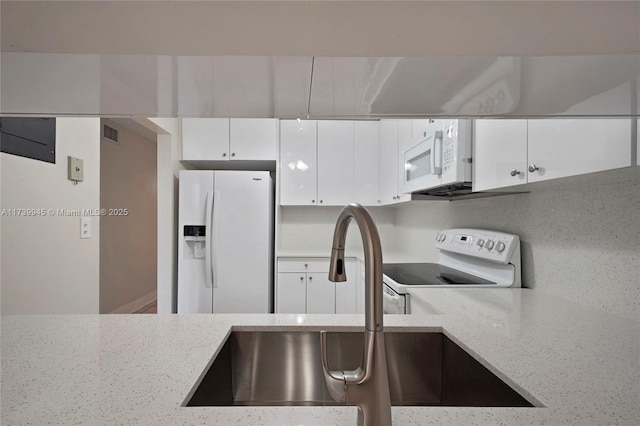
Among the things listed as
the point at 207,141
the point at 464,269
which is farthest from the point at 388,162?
the point at 207,141

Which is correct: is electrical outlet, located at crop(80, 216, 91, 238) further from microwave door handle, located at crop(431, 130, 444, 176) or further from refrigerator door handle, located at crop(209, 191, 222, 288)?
microwave door handle, located at crop(431, 130, 444, 176)

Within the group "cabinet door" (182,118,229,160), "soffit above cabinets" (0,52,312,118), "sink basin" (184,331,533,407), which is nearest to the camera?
"soffit above cabinets" (0,52,312,118)

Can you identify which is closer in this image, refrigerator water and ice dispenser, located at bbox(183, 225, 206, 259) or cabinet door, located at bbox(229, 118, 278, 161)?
refrigerator water and ice dispenser, located at bbox(183, 225, 206, 259)

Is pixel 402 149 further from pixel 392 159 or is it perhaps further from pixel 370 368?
pixel 370 368

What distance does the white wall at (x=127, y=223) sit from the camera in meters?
3.55

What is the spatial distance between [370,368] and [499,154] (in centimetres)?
118

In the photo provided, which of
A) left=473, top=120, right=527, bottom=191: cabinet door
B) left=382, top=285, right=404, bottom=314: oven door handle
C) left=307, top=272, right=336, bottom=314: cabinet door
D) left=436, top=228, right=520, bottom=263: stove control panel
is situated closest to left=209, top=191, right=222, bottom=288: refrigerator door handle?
left=307, top=272, right=336, bottom=314: cabinet door

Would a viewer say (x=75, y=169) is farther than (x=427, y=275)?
No

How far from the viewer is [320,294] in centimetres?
292

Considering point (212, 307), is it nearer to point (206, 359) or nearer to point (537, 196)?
point (206, 359)

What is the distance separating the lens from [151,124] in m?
2.62

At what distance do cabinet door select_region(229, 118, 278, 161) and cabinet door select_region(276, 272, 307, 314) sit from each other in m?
1.20

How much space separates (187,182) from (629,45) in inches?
116

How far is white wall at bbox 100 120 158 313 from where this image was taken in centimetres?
355
